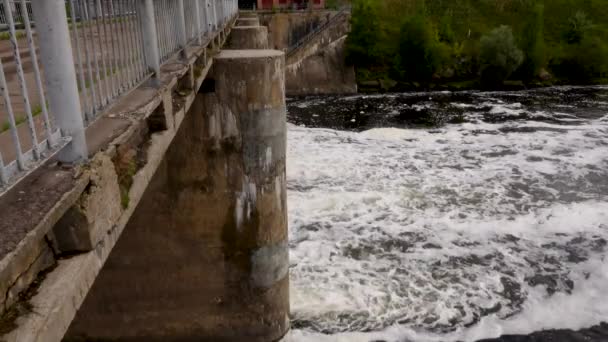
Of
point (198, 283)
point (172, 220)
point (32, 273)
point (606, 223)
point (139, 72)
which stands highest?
point (139, 72)

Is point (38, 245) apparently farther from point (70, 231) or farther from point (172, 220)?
point (172, 220)

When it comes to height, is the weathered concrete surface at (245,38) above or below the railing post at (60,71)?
below

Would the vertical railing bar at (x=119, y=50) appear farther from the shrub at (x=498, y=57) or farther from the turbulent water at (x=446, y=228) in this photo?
the shrub at (x=498, y=57)

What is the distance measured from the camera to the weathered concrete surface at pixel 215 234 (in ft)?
30.3

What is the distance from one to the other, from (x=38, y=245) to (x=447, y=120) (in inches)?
1144

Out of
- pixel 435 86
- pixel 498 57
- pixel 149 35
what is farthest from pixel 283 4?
pixel 149 35

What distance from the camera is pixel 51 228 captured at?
3225 millimetres

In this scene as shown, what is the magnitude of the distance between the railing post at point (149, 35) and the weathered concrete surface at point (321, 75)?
109 ft

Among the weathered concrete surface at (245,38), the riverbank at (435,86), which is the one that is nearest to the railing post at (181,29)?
the weathered concrete surface at (245,38)

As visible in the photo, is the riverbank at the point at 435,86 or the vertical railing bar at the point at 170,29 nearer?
the vertical railing bar at the point at 170,29

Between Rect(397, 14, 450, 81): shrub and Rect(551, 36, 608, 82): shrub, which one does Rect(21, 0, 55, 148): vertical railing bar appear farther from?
Rect(551, 36, 608, 82): shrub

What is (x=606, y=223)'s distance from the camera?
16609 millimetres

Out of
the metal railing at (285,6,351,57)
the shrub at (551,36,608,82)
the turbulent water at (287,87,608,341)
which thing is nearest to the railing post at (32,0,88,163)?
the turbulent water at (287,87,608,341)

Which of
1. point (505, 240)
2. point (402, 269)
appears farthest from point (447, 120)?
point (402, 269)
